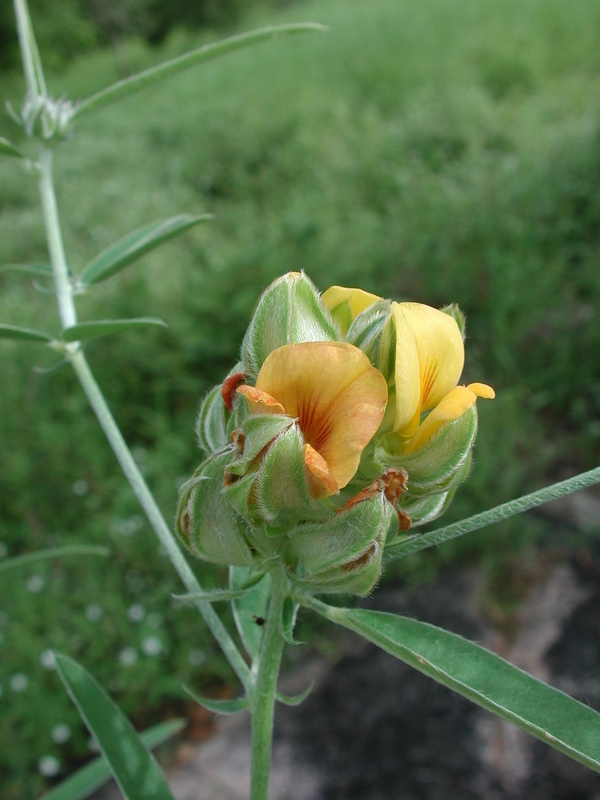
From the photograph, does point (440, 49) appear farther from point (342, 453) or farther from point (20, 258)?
point (342, 453)

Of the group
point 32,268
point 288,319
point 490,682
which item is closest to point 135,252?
point 32,268

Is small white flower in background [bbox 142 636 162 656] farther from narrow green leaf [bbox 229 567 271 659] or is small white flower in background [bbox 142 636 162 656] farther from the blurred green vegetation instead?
narrow green leaf [bbox 229 567 271 659]

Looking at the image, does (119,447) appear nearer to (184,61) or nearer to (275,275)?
(184,61)

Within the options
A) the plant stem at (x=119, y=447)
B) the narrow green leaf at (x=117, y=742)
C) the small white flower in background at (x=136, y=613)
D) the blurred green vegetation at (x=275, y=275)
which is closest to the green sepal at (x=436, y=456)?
the plant stem at (x=119, y=447)

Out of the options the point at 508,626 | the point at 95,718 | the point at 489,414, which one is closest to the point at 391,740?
the point at 508,626

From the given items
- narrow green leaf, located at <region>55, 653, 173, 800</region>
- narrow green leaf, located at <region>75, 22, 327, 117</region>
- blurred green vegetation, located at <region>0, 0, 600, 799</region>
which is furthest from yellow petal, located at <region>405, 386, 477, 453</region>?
blurred green vegetation, located at <region>0, 0, 600, 799</region>

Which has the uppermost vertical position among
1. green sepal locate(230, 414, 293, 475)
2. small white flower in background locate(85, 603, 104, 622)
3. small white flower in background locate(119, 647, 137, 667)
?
green sepal locate(230, 414, 293, 475)
